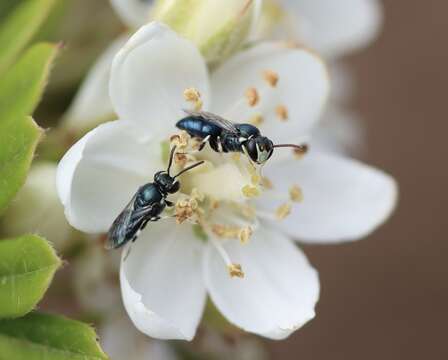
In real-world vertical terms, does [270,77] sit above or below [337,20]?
above

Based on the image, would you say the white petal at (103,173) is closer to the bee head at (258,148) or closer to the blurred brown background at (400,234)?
the bee head at (258,148)

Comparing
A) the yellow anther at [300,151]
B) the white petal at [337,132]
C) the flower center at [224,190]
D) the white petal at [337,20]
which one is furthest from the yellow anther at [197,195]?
the white petal at [337,20]

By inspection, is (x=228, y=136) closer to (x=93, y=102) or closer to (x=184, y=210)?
(x=184, y=210)

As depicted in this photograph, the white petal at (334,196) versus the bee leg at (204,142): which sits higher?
the bee leg at (204,142)

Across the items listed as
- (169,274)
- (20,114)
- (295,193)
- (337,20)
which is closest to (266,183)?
(295,193)

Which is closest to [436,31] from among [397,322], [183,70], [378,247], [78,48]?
[378,247]

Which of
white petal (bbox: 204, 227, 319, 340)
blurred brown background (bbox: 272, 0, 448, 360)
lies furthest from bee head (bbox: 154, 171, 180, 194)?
blurred brown background (bbox: 272, 0, 448, 360)

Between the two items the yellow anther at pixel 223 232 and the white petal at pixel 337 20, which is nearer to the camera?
the yellow anther at pixel 223 232

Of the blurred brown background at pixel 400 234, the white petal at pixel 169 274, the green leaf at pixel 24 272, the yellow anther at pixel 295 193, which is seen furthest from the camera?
the blurred brown background at pixel 400 234
